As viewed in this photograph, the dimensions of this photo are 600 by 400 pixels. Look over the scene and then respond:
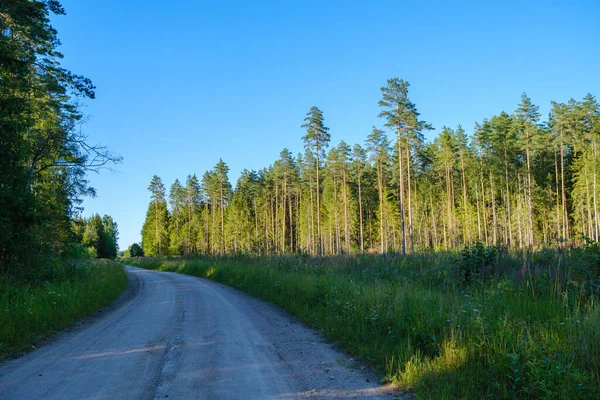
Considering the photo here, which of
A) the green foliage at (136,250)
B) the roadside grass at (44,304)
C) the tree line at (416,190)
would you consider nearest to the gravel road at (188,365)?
the roadside grass at (44,304)

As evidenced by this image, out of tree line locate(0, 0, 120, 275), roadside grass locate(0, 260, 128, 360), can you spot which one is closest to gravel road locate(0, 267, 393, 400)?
roadside grass locate(0, 260, 128, 360)

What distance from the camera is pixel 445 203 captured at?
61.9m

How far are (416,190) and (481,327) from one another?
6510cm

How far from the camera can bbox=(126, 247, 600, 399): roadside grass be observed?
4.30 m

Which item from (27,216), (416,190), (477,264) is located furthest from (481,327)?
(416,190)

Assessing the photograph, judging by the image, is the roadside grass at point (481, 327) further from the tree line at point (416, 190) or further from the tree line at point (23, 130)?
the tree line at point (416, 190)

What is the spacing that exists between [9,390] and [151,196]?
83591mm

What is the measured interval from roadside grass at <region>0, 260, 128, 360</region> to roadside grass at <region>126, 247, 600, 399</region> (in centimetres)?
635

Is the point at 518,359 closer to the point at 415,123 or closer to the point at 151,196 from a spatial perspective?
the point at 415,123

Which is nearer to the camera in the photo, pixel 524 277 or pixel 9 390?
pixel 9 390

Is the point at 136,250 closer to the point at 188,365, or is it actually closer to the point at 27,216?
the point at 27,216

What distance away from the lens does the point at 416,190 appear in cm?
6744

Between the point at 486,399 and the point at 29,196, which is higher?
the point at 29,196

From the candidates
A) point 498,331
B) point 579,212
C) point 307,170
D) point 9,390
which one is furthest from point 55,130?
point 579,212
